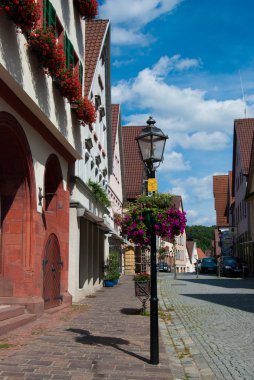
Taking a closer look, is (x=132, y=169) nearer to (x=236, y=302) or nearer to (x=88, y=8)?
(x=236, y=302)

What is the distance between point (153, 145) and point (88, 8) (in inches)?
328

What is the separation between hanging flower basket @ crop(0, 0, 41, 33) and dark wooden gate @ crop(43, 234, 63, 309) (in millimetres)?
6047

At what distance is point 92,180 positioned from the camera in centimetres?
2227

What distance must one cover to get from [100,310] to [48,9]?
7.71 meters

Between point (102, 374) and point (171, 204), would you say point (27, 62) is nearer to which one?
point (171, 204)

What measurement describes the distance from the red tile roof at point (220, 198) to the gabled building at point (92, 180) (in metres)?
47.1

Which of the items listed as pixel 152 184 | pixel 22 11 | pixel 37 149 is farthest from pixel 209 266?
pixel 22 11

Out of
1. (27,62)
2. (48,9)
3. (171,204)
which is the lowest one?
(171,204)

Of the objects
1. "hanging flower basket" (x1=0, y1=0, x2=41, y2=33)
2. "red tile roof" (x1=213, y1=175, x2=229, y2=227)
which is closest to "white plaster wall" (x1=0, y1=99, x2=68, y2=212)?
"hanging flower basket" (x1=0, y1=0, x2=41, y2=33)

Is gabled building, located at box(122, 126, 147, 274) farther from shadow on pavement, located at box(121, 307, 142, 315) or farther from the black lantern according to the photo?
the black lantern

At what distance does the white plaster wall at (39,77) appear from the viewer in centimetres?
906

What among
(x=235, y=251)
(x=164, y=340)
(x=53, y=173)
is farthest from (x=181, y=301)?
(x=235, y=251)

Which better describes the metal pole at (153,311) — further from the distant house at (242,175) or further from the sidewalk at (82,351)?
the distant house at (242,175)

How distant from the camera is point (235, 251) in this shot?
5619cm
